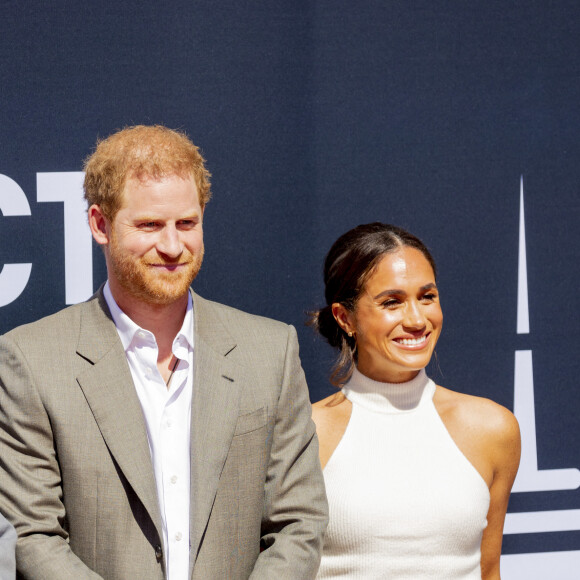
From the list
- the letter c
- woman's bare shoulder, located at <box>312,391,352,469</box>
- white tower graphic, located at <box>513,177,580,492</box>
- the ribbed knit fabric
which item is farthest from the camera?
white tower graphic, located at <box>513,177,580,492</box>

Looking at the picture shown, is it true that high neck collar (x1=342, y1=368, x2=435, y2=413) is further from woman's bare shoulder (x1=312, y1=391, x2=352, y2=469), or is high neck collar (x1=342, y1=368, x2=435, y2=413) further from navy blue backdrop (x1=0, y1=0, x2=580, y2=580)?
navy blue backdrop (x1=0, y1=0, x2=580, y2=580)

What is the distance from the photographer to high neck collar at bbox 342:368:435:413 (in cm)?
249

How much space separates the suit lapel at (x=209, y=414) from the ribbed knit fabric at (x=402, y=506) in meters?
0.52

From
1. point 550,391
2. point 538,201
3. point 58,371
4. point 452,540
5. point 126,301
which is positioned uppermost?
point 538,201

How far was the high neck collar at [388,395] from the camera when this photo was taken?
2.49 metres

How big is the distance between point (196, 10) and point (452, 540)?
1813 mm

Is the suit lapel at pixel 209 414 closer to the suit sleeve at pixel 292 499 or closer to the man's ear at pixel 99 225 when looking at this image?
the suit sleeve at pixel 292 499

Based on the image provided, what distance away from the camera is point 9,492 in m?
1.81

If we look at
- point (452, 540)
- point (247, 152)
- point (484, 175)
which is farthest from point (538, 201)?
point (452, 540)

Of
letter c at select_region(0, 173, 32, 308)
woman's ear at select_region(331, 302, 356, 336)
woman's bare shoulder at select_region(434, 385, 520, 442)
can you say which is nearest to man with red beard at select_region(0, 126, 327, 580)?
woman's ear at select_region(331, 302, 356, 336)

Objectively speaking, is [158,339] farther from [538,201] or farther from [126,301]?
[538,201]

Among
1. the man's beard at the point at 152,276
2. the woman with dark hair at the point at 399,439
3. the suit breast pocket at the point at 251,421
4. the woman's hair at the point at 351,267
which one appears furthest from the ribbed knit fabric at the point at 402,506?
the man's beard at the point at 152,276

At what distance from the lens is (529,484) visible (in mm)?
3016

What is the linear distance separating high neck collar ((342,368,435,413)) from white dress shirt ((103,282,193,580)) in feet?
2.18
